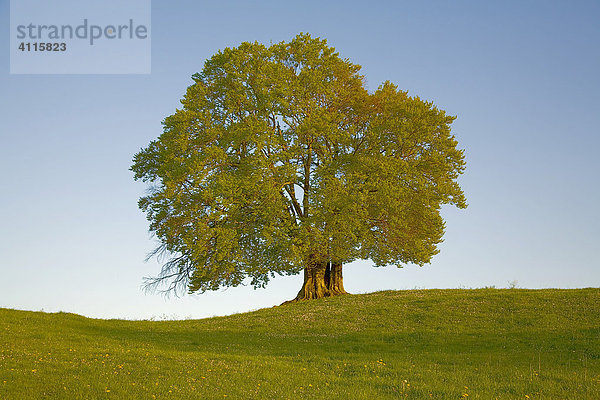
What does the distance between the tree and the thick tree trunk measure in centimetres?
9

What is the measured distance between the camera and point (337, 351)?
23219mm

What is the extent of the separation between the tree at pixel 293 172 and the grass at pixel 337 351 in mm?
3724

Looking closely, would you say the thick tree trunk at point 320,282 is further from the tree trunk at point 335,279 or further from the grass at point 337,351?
the grass at point 337,351

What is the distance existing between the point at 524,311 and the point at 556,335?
4667 millimetres

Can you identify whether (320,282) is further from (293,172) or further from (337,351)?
(337,351)

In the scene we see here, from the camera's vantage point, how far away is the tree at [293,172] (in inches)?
1319

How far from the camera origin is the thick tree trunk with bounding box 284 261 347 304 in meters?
38.6

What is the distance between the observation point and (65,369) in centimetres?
1697

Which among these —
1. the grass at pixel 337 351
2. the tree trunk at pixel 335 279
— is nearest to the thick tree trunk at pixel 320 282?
the tree trunk at pixel 335 279

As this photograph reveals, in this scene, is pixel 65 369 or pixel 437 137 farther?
pixel 437 137

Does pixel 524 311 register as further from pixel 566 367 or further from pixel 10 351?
pixel 10 351

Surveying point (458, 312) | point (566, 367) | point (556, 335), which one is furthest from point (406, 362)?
point (458, 312)

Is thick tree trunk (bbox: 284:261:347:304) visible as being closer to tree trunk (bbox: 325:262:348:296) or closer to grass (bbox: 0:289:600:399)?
tree trunk (bbox: 325:262:348:296)

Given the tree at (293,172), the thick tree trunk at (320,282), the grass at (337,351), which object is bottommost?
the grass at (337,351)
